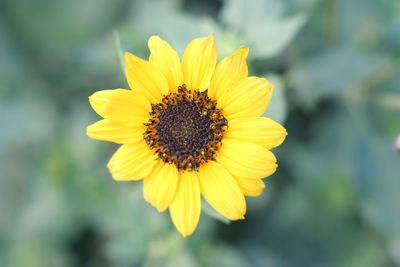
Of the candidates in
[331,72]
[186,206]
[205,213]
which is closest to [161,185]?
[186,206]

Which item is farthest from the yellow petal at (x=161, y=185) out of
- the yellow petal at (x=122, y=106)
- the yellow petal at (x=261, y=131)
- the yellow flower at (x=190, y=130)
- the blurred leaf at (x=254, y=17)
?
the blurred leaf at (x=254, y=17)

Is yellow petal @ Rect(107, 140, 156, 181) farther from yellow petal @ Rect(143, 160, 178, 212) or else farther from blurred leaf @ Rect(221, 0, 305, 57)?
blurred leaf @ Rect(221, 0, 305, 57)

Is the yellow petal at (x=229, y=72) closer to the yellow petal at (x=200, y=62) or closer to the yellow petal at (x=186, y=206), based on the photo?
the yellow petal at (x=200, y=62)

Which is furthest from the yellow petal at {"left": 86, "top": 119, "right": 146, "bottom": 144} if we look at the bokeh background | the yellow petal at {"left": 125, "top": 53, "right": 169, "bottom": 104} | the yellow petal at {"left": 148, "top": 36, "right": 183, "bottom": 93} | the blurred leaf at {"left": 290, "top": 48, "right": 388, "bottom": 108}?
the blurred leaf at {"left": 290, "top": 48, "right": 388, "bottom": 108}

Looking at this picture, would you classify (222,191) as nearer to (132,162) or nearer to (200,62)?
(132,162)

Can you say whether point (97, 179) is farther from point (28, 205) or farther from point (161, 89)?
point (161, 89)

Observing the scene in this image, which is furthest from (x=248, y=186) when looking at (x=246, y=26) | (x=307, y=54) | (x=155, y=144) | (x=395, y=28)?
(x=395, y=28)
